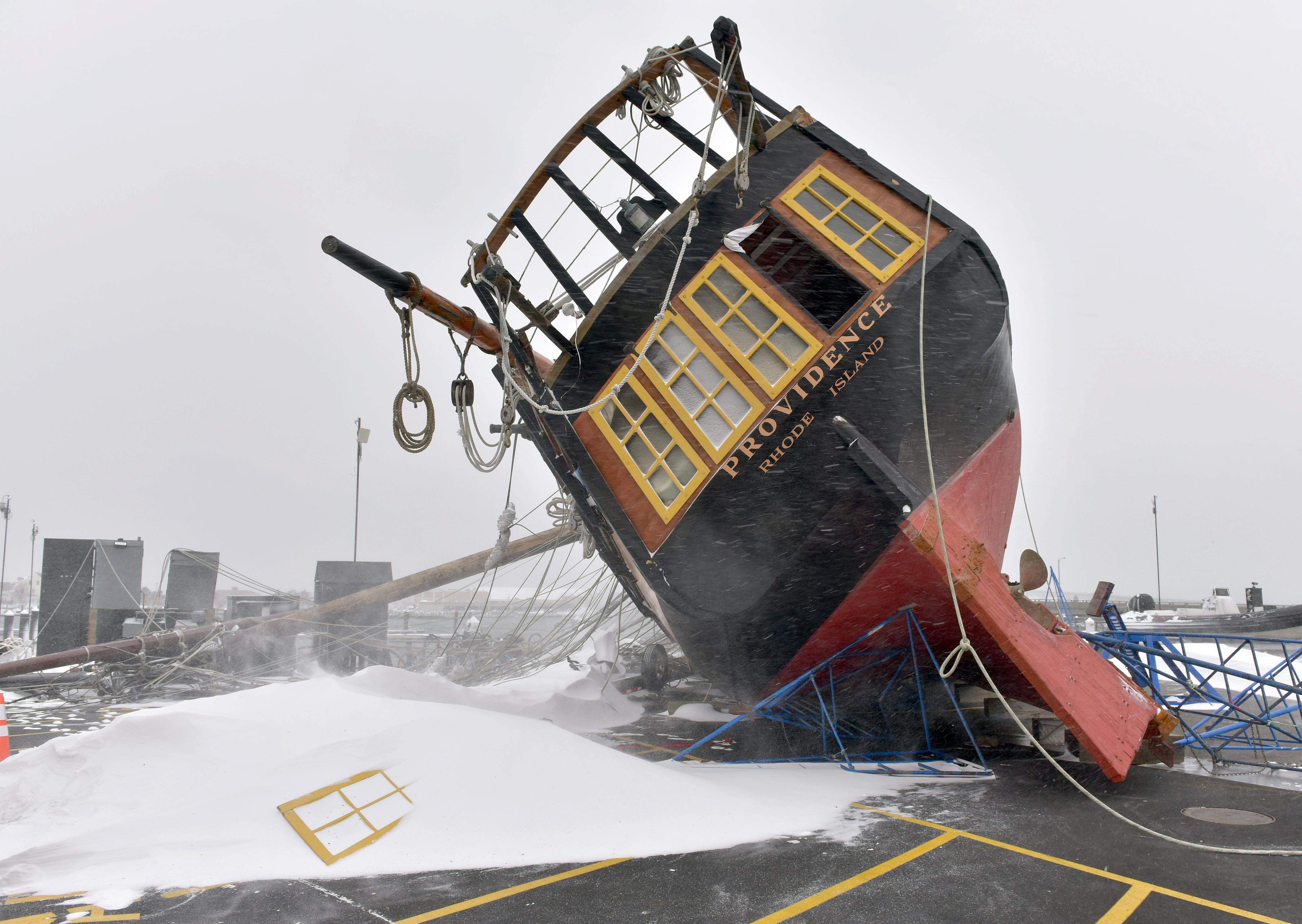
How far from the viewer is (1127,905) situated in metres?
3.97

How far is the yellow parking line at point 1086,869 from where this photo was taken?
12.7 ft

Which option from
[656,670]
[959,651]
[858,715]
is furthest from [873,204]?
[656,670]

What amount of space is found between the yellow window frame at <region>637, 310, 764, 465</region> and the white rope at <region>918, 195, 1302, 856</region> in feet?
4.76

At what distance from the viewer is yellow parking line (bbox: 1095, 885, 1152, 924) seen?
12.4 ft

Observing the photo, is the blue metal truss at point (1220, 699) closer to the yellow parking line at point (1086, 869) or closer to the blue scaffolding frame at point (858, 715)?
the blue scaffolding frame at point (858, 715)

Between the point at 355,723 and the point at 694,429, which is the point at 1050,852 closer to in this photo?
the point at 694,429

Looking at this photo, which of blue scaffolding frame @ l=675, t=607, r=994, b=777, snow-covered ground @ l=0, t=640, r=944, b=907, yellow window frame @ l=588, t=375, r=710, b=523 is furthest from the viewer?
blue scaffolding frame @ l=675, t=607, r=994, b=777

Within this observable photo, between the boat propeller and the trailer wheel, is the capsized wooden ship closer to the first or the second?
the boat propeller

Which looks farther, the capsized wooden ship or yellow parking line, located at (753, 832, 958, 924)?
the capsized wooden ship

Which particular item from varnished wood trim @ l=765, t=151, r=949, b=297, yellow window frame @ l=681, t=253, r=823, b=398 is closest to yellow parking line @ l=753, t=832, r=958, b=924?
yellow window frame @ l=681, t=253, r=823, b=398

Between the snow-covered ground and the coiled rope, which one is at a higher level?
the coiled rope

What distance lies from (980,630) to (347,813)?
5274 mm

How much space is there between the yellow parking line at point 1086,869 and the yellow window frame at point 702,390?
3102 millimetres

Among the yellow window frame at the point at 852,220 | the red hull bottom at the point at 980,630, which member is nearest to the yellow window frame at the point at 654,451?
the red hull bottom at the point at 980,630
